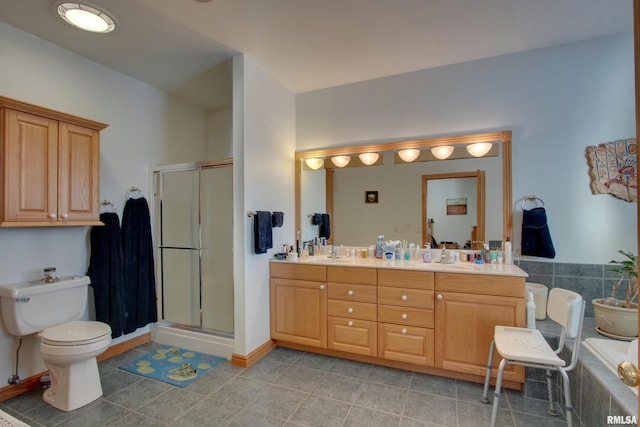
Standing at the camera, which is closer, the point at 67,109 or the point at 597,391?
the point at 597,391

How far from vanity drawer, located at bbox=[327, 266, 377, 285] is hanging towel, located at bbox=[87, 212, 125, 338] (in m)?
1.89

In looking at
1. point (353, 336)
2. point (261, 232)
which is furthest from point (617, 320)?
point (261, 232)

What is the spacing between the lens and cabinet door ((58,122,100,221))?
2.25 m

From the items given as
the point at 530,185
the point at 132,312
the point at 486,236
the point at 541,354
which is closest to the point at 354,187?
the point at 486,236

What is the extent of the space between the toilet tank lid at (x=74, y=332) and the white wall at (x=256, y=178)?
1.00m

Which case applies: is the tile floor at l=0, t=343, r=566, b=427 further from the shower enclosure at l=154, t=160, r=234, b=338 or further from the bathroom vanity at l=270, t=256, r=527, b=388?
the shower enclosure at l=154, t=160, r=234, b=338

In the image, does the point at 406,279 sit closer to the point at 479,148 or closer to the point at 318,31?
the point at 479,148

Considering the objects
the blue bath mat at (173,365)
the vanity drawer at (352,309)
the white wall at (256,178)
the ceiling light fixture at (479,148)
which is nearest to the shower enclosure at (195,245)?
the blue bath mat at (173,365)

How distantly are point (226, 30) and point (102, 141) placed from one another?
1.55 m

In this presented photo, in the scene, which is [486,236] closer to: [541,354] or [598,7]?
[541,354]

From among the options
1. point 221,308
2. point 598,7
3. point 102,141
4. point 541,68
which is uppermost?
point 598,7

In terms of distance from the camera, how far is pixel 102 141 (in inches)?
107

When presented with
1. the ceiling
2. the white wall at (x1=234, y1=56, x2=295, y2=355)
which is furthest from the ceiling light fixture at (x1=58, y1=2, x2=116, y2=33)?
the white wall at (x1=234, y1=56, x2=295, y2=355)

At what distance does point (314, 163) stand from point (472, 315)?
214cm
